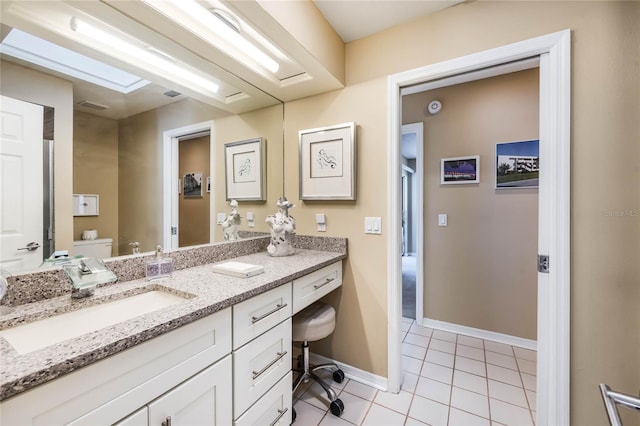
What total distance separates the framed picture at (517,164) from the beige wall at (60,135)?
2946 millimetres

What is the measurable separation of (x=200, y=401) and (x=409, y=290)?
12.5 feet

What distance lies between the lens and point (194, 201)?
165 cm

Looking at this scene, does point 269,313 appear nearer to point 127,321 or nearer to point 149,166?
point 127,321

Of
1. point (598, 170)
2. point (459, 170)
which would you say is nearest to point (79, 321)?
point (598, 170)

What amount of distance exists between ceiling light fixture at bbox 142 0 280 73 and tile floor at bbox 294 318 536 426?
216 cm

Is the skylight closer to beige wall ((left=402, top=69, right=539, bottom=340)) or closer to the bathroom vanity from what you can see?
the bathroom vanity

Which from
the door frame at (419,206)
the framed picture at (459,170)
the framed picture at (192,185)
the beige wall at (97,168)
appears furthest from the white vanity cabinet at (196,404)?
the framed picture at (459,170)

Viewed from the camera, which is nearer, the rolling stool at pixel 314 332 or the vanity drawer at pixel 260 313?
the vanity drawer at pixel 260 313

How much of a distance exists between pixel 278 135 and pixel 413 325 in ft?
7.66

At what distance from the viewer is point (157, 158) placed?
1.42 metres

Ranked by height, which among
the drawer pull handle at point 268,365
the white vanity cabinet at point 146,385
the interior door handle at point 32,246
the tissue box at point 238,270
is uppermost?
the interior door handle at point 32,246

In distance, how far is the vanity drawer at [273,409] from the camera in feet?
3.54

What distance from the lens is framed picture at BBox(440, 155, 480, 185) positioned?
2.47 m

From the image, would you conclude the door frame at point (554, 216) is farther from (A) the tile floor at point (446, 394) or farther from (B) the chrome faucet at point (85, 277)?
(B) the chrome faucet at point (85, 277)
